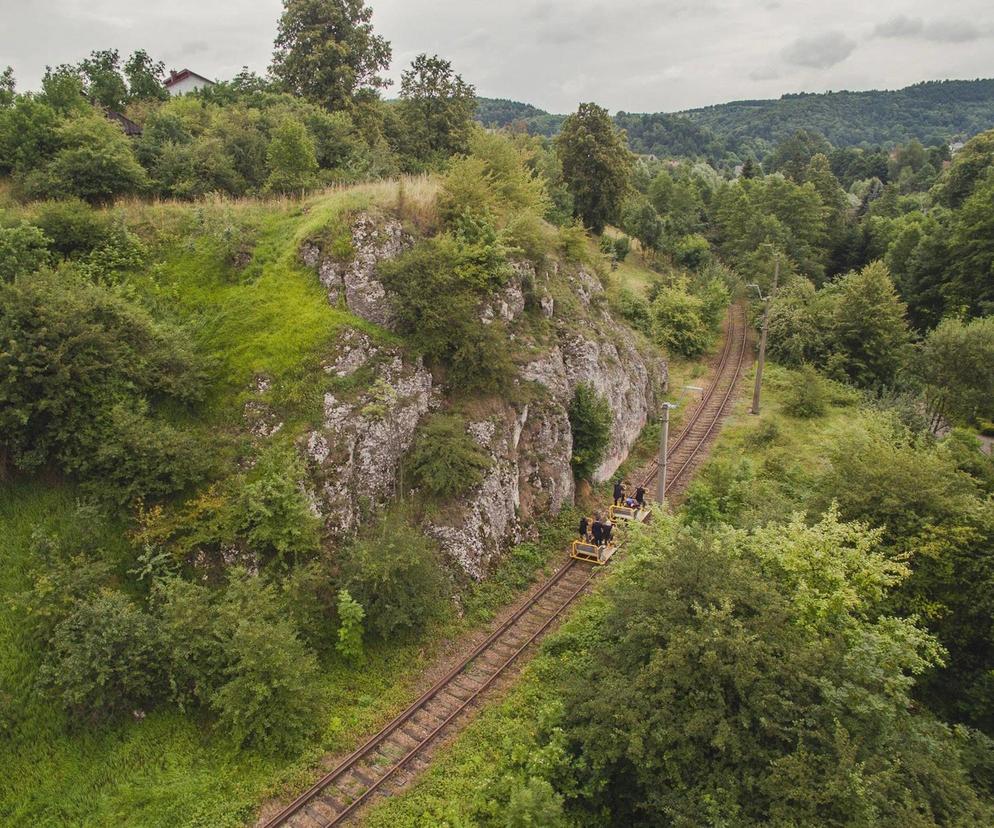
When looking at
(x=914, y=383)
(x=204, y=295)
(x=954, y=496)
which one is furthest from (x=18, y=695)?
(x=914, y=383)

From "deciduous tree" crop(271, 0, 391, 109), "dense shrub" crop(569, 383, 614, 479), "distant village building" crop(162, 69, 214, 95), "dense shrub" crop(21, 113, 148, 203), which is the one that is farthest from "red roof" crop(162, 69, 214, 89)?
"dense shrub" crop(569, 383, 614, 479)

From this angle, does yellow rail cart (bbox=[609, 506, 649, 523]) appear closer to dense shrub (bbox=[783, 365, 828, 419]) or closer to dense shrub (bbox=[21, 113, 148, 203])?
dense shrub (bbox=[783, 365, 828, 419])

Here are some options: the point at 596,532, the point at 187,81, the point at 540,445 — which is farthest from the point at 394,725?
the point at 187,81

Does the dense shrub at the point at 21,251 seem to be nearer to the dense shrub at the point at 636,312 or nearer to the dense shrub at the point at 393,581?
the dense shrub at the point at 393,581

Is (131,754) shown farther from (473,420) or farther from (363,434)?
(473,420)

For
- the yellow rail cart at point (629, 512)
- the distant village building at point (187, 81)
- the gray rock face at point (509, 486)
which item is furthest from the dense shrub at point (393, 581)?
the distant village building at point (187, 81)
